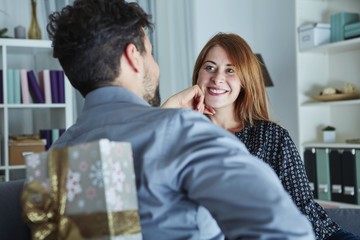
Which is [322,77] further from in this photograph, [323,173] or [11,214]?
[11,214]

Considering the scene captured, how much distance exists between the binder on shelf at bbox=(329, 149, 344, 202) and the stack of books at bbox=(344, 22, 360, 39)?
29.3 inches

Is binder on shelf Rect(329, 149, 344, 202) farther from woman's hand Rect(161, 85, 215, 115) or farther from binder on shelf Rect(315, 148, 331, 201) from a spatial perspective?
woman's hand Rect(161, 85, 215, 115)

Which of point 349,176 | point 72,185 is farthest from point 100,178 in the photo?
point 349,176

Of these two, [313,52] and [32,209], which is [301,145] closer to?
[313,52]

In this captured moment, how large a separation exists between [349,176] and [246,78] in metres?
1.46

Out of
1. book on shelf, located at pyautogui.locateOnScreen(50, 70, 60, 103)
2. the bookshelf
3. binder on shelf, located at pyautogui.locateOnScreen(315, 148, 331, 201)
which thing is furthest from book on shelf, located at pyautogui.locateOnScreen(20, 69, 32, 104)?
binder on shelf, located at pyautogui.locateOnScreen(315, 148, 331, 201)

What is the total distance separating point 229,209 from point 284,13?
142 inches

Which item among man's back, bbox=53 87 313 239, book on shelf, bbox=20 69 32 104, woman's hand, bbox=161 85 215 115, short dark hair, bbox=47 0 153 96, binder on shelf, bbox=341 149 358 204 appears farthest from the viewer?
book on shelf, bbox=20 69 32 104

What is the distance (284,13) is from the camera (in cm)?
417

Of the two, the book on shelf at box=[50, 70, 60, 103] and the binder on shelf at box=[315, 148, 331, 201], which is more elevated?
the book on shelf at box=[50, 70, 60, 103]

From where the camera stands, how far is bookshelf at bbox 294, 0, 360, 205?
3.49m

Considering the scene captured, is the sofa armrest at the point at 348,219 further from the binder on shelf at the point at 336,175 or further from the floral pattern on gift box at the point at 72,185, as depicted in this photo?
the floral pattern on gift box at the point at 72,185

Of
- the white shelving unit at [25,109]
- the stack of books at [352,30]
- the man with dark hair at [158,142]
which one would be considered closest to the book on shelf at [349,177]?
the stack of books at [352,30]

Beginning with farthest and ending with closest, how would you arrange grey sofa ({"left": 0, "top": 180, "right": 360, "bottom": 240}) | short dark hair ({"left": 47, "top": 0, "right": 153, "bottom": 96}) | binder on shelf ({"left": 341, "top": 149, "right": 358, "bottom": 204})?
1. binder on shelf ({"left": 341, "top": 149, "right": 358, "bottom": 204})
2. grey sofa ({"left": 0, "top": 180, "right": 360, "bottom": 240})
3. short dark hair ({"left": 47, "top": 0, "right": 153, "bottom": 96})
